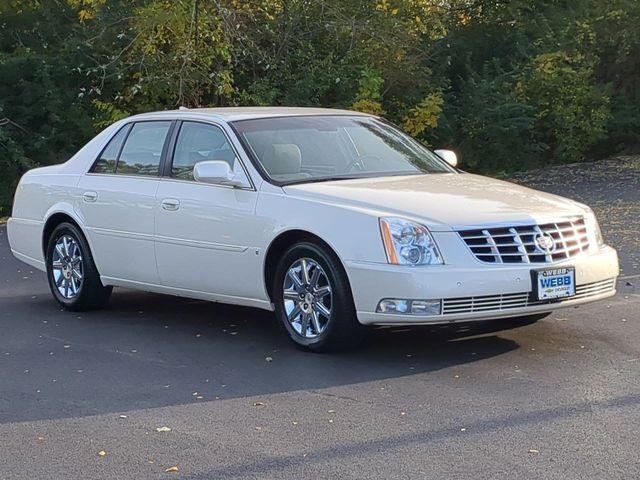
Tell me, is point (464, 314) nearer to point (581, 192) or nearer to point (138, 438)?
point (138, 438)

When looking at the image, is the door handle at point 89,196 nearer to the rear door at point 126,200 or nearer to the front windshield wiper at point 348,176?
the rear door at point 126,200

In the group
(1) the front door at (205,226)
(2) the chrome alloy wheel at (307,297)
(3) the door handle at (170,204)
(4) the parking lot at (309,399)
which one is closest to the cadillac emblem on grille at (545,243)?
(4) the parking lot at (309,399)

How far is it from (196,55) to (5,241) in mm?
5052

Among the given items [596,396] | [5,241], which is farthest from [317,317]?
[5,241]

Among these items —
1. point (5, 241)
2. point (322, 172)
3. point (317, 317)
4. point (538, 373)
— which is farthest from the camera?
point (5, 241)

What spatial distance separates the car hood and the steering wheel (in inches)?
9.6

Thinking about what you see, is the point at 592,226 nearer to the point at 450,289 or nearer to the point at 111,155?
the point at 450,289

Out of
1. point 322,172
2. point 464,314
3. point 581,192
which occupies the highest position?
point 322,172

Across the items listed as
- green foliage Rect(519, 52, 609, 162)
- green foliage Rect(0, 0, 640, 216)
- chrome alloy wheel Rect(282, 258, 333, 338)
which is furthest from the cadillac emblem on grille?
green foliage Rect(519, 52, 609, 162)

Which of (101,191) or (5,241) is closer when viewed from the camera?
(101,191)

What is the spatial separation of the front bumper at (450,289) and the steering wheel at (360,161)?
51.3 inches

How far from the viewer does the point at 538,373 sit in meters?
6.99

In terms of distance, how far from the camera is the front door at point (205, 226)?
26.6ft

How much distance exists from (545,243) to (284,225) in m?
1.66
